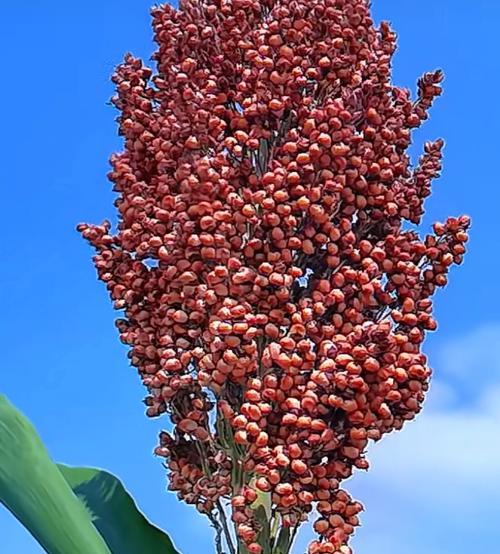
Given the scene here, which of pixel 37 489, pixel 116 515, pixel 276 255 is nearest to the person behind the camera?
pixel 37 489

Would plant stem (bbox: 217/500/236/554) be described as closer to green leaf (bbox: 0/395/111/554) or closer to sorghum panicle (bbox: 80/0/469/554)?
sorghum panicle (bbox: 80/0/469/554)

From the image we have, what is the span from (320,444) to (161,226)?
2.04 ft

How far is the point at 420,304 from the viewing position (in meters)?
2.46

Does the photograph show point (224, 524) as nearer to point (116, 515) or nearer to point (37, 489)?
point (116, 515)

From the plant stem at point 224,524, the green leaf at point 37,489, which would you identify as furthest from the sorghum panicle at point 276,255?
the green leaf at point 37,489

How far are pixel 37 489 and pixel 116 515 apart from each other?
23.9 inches

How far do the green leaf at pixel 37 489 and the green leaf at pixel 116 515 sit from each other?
514mm

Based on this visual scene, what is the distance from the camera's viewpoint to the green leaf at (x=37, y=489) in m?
1.99

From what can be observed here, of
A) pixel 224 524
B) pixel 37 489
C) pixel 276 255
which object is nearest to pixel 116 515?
pixel 224 524

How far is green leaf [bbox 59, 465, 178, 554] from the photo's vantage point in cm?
252

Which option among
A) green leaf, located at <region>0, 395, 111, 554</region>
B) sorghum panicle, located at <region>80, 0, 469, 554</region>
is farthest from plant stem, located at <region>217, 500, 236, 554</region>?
green leaf, located at <region>0, 395, 111, 554</region>

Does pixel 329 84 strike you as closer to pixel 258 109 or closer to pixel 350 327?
pixel 258 109

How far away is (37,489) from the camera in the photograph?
78.3 inches

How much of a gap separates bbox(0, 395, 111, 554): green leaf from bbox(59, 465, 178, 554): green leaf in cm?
51
